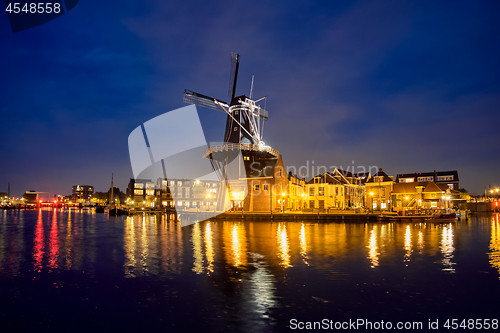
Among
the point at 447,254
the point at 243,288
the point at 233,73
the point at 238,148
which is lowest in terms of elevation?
the point at 447,254

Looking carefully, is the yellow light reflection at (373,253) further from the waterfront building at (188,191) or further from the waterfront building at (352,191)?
the waterfront building at (188,191)

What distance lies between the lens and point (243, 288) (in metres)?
13.7

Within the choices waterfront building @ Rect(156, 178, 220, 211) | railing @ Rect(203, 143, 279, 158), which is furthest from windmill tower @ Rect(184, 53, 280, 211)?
waterfront building @ Rect(156, 178, 220, 211)

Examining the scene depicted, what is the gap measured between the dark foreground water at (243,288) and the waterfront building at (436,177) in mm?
79805

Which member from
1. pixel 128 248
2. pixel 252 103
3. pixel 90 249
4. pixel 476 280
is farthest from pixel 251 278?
pixel 252 103

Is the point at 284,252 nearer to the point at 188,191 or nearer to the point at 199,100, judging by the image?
the point at 199,100

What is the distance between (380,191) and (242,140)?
39.7 meters

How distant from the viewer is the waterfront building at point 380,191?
75.0m

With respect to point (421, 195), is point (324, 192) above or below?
above

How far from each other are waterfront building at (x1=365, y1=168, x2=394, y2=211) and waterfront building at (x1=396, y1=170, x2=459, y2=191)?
23799 millimetres

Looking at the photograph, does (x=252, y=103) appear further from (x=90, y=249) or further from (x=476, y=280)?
(x=476, y=280)

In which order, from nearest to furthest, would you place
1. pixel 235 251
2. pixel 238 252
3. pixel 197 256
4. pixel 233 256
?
pixel 233 256 → pixel 197 256 → pixel 238 252 → pixel 235 251

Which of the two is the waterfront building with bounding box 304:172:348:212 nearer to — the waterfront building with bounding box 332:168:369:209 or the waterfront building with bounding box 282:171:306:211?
the waterfront building with bounding box 282:171:306:211

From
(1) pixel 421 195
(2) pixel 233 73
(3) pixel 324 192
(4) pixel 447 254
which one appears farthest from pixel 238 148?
(1) pixel 421 195
